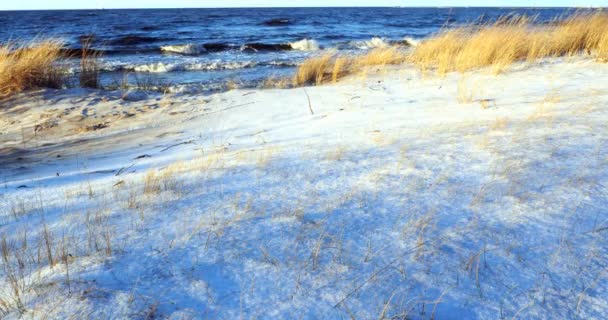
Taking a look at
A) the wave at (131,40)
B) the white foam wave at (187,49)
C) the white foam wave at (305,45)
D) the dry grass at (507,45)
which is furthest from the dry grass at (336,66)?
the wave at (131,40)

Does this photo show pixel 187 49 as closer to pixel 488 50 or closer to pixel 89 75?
pixel 89 75

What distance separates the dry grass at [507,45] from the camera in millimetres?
7012

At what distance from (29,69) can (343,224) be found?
6565 millimetres

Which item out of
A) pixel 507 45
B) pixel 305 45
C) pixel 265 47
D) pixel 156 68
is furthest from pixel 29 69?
pixel 305 45

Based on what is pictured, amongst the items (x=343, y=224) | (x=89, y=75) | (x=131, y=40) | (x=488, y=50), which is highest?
(x=488, y=50)

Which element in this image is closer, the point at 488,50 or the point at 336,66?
the point at 488,50

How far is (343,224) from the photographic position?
76.5 inches

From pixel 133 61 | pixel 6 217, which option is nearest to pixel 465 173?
pixel 6 217

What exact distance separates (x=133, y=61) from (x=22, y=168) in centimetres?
1005

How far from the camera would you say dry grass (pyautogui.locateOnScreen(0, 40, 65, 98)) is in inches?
251

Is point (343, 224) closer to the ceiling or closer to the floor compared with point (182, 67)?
closer to the ceiling

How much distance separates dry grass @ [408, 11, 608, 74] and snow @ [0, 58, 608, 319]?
3.02m

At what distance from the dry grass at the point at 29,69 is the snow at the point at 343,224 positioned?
2.87 metres

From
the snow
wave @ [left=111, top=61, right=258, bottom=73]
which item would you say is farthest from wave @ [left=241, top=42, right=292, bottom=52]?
the snow
